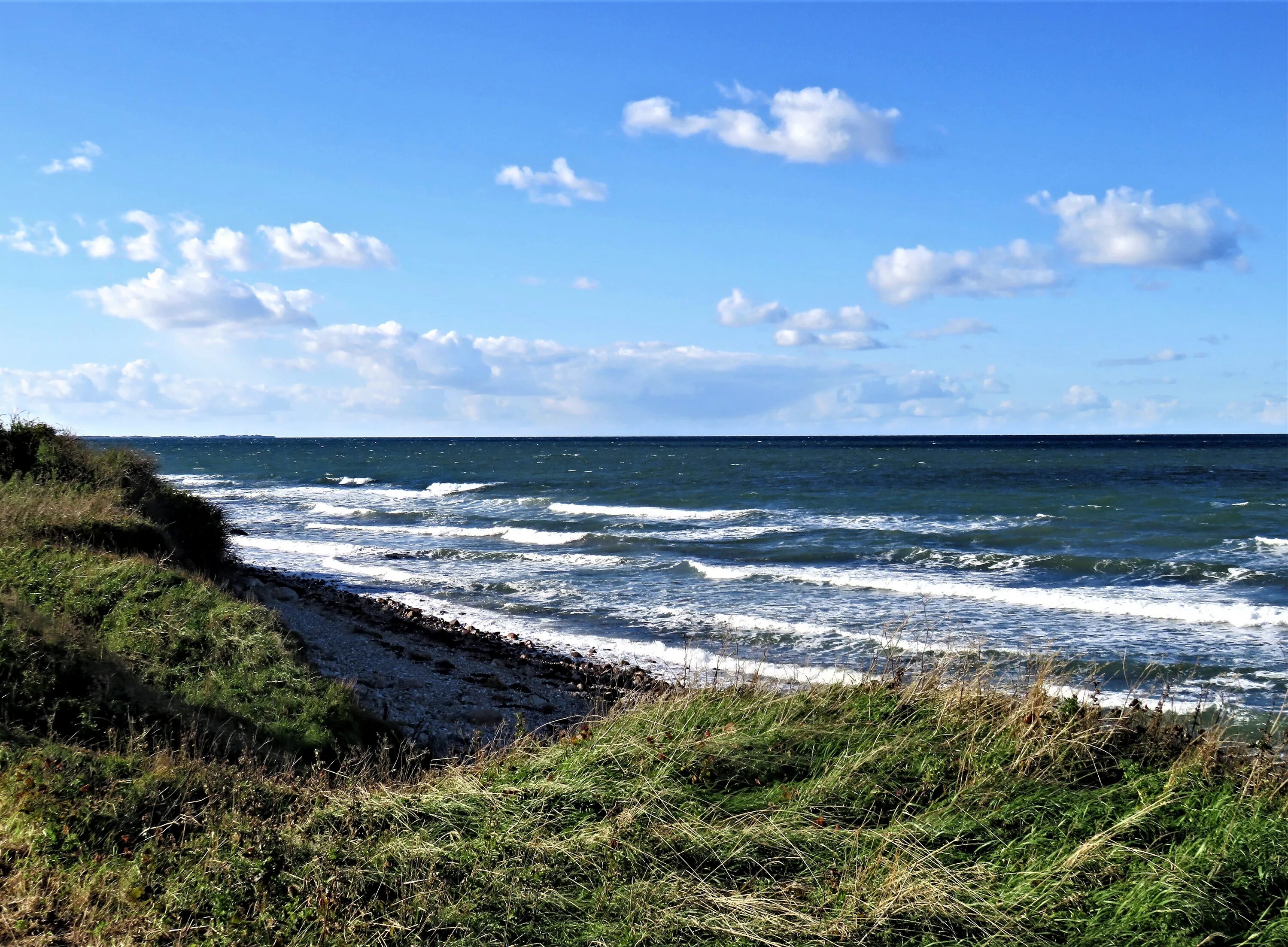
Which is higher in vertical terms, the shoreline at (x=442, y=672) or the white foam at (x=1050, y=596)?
the white foam at (x=1050, y=596)

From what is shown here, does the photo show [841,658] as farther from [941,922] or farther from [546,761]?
[941,922]

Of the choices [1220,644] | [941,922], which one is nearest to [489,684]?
[941,922]

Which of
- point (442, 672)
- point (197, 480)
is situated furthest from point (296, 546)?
point (197, 480)

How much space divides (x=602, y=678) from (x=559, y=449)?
122165 millimetres

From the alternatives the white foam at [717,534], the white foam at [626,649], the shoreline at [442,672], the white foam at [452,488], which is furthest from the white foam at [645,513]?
the shoreline at [442,672]

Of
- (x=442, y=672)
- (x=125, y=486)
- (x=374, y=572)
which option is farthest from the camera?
(x=374, y=572)

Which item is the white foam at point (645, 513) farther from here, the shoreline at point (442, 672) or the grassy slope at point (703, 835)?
the grassy slope at point (703, 835)

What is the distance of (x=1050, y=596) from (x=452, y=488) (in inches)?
1660

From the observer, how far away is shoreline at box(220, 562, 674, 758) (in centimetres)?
1124

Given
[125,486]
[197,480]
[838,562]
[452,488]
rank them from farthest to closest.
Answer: [197,480] < [452,488] < [838,562] < [125,486]

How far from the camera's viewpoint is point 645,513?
39750 millimetres

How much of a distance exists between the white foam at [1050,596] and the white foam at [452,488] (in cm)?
3189

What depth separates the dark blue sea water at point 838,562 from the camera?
15.8 meters

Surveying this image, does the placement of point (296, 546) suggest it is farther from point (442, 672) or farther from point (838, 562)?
point (442, 672)
